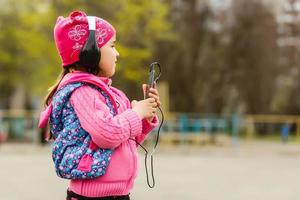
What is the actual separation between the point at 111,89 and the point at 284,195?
21.4 feet

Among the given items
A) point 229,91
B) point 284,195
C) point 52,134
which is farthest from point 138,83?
point 52,134

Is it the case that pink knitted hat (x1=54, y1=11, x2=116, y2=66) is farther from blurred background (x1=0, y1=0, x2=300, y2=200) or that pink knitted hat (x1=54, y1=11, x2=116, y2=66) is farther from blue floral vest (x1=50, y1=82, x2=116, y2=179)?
A: blurred background (x1=0, y1=0, x2=300, y2=200)

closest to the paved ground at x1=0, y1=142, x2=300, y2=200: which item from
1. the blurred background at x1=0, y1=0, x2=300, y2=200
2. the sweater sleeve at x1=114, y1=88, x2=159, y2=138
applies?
the blurred background at x1=0, y1=0, x2=300, y2=200

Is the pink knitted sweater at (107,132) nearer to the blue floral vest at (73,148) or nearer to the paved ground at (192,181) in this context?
the blue floral vest at (73,148)

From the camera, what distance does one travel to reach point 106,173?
2.56 metres

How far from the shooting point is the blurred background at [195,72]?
65.4ft

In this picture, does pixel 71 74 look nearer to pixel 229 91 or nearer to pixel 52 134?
pixel 52 134

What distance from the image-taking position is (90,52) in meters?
2.57

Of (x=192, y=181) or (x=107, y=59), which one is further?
(x=192, y=181)

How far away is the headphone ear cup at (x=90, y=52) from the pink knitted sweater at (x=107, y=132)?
50 mm

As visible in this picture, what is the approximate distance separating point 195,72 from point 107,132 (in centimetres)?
2780

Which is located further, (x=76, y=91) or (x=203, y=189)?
(x=203, y=189)

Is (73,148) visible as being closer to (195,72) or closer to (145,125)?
(145,125)

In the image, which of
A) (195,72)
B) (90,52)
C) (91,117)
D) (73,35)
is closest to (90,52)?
(90,52)
